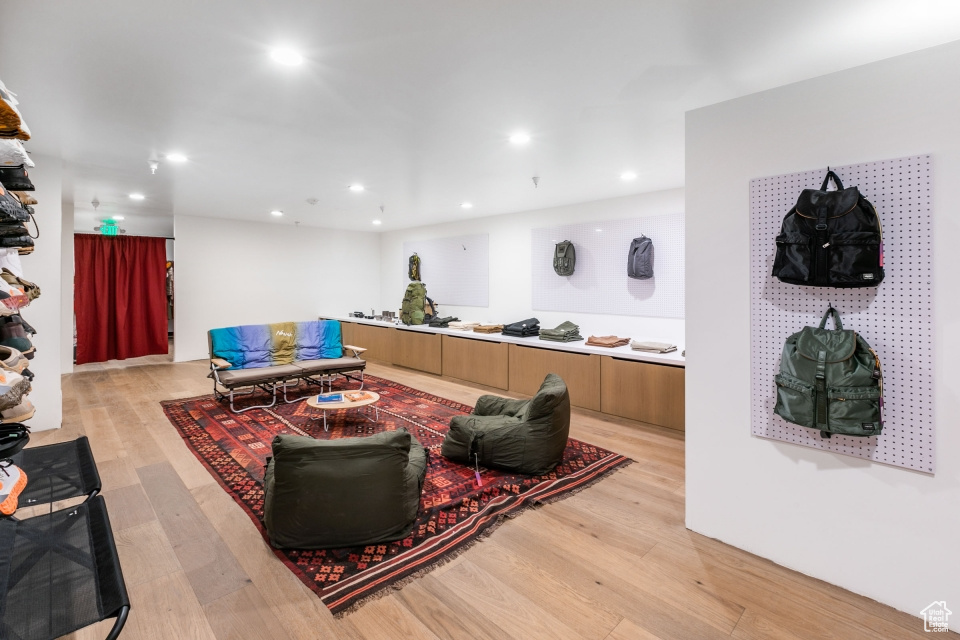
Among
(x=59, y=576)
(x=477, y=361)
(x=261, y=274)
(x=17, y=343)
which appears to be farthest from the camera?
(x=261, y=274)

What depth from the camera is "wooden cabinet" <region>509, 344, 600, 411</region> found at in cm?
461

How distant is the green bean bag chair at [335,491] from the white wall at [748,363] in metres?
1.60

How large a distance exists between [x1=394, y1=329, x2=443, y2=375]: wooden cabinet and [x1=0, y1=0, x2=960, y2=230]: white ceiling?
2.91 m

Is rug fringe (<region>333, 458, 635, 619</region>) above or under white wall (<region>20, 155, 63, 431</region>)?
under

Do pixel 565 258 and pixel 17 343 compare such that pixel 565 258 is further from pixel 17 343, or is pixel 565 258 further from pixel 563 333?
pixel 17 343

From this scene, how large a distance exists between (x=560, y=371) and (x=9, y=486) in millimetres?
4187

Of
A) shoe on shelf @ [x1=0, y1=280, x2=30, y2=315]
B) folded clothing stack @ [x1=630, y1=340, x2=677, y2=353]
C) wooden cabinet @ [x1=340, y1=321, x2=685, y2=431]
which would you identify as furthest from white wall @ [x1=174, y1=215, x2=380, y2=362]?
folded clothing stack @ [x1=630, y1=340, x2=677, y2=353]

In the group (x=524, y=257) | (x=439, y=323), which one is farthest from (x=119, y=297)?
(x=524, y=257)

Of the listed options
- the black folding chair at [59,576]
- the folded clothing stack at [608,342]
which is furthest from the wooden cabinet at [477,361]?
the black folding chair at [59,576]

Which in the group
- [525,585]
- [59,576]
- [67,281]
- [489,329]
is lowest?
[525,585]

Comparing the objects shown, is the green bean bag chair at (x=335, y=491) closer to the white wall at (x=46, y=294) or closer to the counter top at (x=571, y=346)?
the counter top at (x=571, y=346)

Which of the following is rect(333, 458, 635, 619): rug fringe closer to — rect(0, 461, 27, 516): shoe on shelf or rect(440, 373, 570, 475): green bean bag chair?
rect(440, 373, 570, 475): green bean bag chair

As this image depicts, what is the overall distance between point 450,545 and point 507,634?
2.02ft

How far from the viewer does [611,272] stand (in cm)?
538
